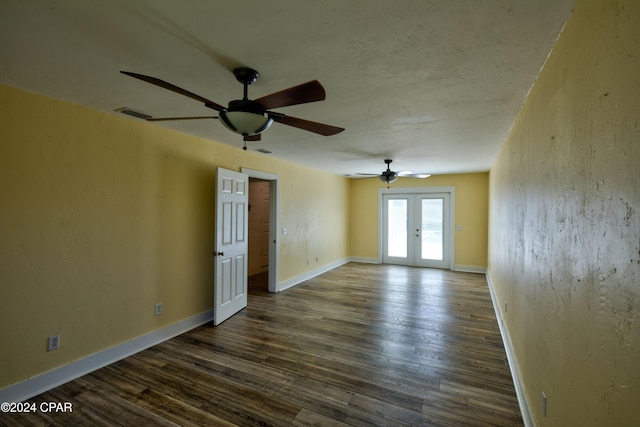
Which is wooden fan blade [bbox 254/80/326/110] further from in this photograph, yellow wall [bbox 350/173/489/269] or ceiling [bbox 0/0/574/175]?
yellow wall [bbox 350/173/489/269]

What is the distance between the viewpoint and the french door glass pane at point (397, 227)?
25.3ft

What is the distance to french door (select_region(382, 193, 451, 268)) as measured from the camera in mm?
7254

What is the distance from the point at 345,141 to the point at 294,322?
2.48 m

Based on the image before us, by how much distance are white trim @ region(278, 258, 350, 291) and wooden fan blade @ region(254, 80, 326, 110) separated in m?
4.14

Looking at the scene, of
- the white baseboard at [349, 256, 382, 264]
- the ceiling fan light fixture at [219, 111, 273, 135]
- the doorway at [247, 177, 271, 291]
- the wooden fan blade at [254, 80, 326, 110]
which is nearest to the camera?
the wooden fan blade at [254, 80, 326, 110]

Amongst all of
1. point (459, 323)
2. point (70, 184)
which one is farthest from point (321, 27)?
point (459, 323)

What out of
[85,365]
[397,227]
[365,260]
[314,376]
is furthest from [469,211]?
[85,365]

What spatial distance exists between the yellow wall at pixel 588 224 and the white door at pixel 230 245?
3304 mm

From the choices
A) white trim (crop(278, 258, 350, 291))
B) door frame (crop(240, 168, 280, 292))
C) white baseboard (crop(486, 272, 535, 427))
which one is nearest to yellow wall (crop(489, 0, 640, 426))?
white baseboard (crop(486, 272, 535, 427))

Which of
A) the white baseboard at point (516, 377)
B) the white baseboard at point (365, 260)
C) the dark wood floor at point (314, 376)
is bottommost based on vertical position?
the dark wood floor at point (314, 376)

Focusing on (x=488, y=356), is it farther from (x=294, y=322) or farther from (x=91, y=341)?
(x=91, y=341)

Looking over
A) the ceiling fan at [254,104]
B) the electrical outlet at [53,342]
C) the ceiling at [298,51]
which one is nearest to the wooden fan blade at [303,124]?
the ceiling fan at [254,104]

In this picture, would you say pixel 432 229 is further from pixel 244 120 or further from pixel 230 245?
pixel 244 120

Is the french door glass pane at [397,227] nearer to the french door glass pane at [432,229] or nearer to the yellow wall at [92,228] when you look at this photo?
the french door glass pane at [432,229]
